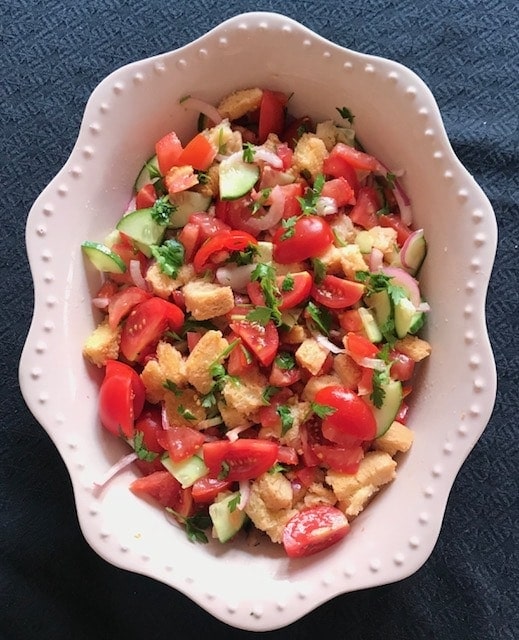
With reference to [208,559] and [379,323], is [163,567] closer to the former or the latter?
[208,559]

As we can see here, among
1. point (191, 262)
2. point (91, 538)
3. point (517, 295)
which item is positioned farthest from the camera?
point (517, 295)

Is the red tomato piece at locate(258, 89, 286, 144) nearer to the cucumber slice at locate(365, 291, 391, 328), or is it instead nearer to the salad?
the salad

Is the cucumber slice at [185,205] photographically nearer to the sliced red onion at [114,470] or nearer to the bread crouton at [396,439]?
the sliced red onion at [114,470]

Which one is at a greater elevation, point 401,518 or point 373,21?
point 373,21

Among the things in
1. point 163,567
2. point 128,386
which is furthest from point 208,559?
point 128,386

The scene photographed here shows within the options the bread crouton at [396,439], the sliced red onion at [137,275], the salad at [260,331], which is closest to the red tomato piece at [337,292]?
the salad at [260,331]
